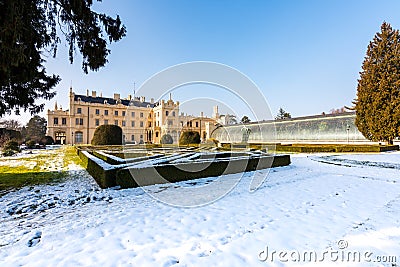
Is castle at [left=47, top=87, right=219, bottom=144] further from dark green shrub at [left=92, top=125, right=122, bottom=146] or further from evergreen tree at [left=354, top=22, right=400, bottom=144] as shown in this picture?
evergreen tree at [left=354, top=22, right=400, bottom=144]

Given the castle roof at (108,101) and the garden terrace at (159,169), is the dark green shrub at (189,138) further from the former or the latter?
the castle roof at (108,101)

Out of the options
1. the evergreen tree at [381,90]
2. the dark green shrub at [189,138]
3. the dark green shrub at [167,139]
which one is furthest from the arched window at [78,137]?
the evergreen tree at [381,90]

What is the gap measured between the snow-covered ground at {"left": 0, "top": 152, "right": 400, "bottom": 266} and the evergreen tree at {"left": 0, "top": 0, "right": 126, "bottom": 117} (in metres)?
3.02

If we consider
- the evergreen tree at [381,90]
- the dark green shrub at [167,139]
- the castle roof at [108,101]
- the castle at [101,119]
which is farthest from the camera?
the castle roof at [108,101]

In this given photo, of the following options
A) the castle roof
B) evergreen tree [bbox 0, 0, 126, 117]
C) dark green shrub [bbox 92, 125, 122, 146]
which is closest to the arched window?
the castle roof

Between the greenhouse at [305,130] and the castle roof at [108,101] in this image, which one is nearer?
the greenhouse at [305,130]

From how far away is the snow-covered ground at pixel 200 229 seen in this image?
2662 millimetres

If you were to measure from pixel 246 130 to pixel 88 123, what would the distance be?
33.6 meters

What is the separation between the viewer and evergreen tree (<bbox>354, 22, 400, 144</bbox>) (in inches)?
805

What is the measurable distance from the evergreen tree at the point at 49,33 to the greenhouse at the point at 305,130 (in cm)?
2798

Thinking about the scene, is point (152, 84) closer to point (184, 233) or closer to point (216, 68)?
point (216, 68)

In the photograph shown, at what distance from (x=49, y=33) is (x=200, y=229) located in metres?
5.59

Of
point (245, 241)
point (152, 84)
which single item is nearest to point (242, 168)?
point (152, 84)

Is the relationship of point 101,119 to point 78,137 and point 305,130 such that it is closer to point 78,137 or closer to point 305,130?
point 78,137
